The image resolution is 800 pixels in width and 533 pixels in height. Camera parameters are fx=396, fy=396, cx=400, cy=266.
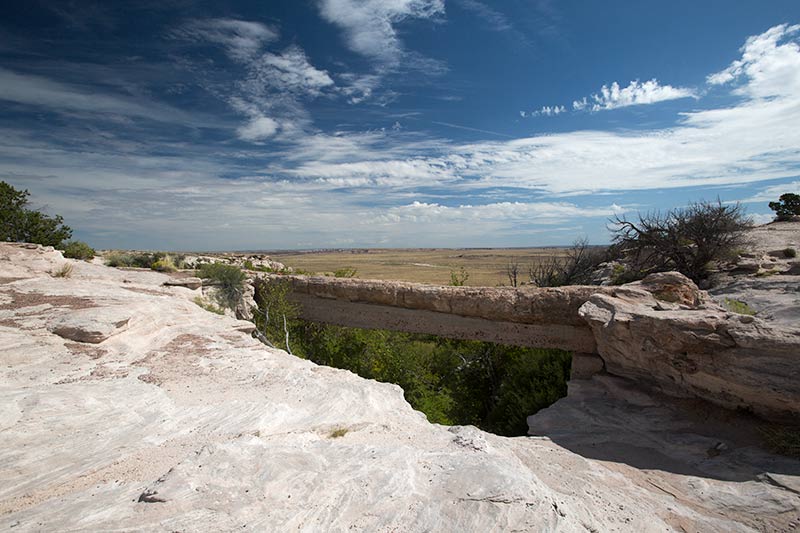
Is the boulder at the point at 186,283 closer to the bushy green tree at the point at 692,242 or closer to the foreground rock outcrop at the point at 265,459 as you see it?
the foreground rock outcrop at the point at 265,459

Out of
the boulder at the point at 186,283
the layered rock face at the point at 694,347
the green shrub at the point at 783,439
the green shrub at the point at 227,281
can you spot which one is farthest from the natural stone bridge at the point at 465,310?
the boulder at the point at 186,283

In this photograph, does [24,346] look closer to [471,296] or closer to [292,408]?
[292,408]

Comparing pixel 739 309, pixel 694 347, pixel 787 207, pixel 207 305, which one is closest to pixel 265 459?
pixel 694 347

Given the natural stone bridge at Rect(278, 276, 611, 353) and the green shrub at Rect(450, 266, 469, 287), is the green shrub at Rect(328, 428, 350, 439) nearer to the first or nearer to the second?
the natural stone bridge at Rect(278, 276, 611, 353)

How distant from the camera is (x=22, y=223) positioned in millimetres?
15828

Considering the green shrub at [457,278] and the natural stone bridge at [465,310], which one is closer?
the natural stone bridge at [465,310]

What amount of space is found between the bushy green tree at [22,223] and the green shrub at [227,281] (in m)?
9.57

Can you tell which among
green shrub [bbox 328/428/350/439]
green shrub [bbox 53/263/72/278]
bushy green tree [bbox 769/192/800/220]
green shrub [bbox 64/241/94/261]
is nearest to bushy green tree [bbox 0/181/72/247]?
green shrub [bbox 64/241/94/261]

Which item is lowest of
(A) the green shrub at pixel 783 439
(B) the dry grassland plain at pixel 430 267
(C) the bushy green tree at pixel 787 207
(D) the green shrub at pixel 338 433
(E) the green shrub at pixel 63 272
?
(B) the dry grassland plain at pixel 430 267

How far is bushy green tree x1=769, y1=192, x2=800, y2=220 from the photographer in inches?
759

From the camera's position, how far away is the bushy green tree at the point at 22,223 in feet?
49.9

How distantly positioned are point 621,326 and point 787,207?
68.3ft

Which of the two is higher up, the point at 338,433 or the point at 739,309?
the point at 739,309

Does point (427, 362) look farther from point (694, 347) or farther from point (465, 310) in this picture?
point (694, 347)
